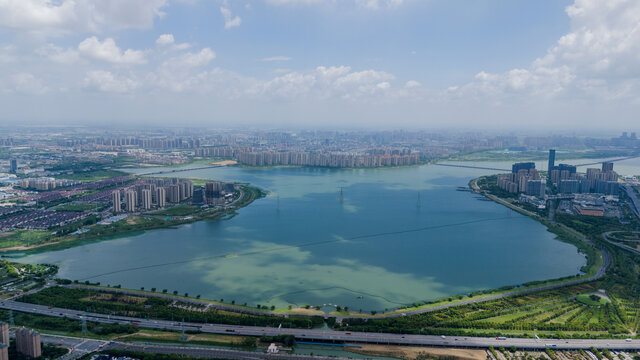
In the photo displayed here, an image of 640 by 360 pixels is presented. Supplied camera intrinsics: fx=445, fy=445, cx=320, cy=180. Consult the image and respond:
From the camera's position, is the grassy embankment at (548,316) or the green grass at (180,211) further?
the green grass at (180,211)

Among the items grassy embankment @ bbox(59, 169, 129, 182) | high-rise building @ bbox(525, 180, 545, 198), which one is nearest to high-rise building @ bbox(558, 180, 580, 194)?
high-rise building @ bbox(525, 180, 545, 198)

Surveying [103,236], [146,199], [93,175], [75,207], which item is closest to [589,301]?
[103,236]

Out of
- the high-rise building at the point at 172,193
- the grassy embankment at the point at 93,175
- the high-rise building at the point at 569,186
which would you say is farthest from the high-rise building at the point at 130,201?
the high-rise building at the point at 569,186

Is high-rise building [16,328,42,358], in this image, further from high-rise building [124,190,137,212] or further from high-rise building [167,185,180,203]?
high-rise building [167,185,180,203]

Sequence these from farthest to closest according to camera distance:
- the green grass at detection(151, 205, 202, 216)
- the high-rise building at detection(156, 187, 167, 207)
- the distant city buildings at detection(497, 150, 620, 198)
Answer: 1. the distant city buildings at detection(497, 150, 620, 198)
2. the high-rise building at detection(156, 187, 167, 207)
3. the green grass at detection(151, 205, 202, 216)

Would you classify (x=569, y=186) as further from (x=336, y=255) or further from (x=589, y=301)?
(x=336, y=255)

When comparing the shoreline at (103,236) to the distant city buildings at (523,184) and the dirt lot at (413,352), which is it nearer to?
the dirt lot at (413,352)

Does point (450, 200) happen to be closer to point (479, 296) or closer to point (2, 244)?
point (479, 296)
